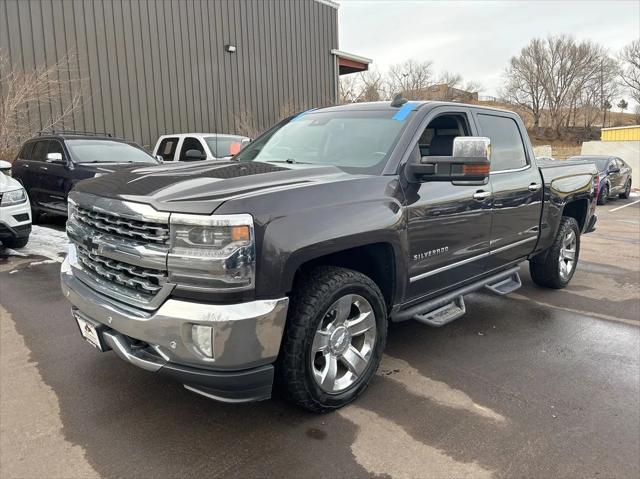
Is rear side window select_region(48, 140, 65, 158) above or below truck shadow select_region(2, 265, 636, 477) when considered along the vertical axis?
above

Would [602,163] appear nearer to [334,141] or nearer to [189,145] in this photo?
[189,145]

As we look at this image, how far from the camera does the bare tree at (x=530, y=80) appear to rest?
5706 cm

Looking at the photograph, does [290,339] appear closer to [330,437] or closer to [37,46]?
[330,437]

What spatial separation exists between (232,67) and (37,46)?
6.04m

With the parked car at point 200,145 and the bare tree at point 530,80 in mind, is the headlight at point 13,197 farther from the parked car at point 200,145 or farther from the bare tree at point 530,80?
the bare tree at point 530,80

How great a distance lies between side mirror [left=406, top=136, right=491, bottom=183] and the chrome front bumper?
140 centimetres

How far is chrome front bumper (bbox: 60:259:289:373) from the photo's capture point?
99.2 inches

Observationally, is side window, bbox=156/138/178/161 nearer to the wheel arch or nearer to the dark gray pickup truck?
the dark gray pickup truck

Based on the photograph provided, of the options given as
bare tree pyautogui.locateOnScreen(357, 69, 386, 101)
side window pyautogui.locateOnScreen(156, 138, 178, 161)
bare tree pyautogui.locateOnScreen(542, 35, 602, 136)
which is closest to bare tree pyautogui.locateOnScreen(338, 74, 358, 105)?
bare tree pyautogui.locateOnScreen(357, 69, 386, 101)

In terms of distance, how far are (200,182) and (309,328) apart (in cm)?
101

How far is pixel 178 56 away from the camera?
1608 cm

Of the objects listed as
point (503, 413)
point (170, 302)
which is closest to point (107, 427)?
point (170, 302)

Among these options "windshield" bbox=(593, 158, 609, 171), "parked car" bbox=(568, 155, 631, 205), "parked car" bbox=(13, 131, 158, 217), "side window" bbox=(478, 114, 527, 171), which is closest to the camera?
"side window" bbox=(478, 114, 527, 171)

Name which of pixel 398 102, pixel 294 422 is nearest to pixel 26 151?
pixel 398 102
